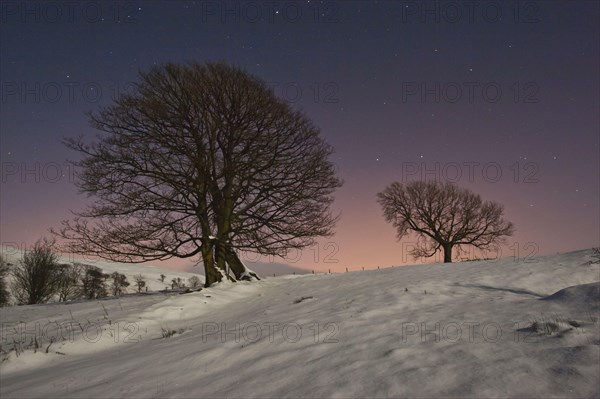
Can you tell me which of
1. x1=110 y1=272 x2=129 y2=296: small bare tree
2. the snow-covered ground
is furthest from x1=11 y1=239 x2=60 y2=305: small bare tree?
the snow-covered ground

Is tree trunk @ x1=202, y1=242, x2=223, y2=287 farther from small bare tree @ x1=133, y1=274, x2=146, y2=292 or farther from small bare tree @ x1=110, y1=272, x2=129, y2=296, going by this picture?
small bare tree @ x1=133, y1=274, x2=146, y2=292

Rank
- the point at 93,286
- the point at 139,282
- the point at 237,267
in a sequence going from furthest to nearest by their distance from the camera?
the point at 139,282 → the point at 93,286 → the point at 237,267

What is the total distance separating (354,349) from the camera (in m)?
3.96

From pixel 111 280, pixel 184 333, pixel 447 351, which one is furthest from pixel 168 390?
pixel 111 280

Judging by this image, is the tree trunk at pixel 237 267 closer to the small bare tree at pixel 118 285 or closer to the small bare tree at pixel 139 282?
the small bare tree at pixel 118 285

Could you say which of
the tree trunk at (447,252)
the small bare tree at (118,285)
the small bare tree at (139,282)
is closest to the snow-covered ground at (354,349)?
the tree trunk at (447,252)

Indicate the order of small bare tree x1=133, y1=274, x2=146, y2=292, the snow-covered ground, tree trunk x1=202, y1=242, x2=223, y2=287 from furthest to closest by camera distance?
small bare tree x1=133, y1=274, x2=146, y2=292 < tree trunk x1=202, y1=242, x2=223, y2=287 < the snow-covered ground

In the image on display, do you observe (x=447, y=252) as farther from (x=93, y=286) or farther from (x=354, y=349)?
(x=93, y=286)

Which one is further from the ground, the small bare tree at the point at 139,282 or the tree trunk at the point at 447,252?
the tree trunk at the point at 447,252

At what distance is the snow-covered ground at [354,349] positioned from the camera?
2.82 m

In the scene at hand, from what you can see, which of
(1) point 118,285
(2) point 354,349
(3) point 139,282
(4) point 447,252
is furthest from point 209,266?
(3) point 139,282

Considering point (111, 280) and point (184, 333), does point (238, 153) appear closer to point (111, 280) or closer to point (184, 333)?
point (184, 333)

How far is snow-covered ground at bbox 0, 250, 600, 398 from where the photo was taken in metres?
2.82

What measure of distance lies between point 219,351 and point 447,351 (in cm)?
272
